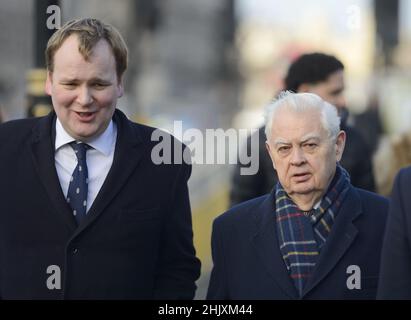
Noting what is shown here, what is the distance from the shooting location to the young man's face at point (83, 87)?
4.98 m

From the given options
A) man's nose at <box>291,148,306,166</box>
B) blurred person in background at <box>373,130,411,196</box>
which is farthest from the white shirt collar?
blurred person in background at <box>373,130,411,196</box>

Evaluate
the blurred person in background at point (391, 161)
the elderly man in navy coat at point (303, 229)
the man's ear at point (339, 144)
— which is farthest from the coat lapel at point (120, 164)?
the blurred person in background at point (391, 161)

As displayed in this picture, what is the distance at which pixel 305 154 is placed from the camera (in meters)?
4.95

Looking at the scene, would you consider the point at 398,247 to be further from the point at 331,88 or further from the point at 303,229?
the point at 331,88

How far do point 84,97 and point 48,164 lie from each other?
33 cm

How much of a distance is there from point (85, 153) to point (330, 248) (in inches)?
44.9

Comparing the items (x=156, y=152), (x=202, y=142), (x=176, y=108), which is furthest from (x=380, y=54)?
(x=156, y=152)

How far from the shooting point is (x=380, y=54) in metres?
38.9

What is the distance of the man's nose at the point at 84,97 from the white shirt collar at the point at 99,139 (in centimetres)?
21

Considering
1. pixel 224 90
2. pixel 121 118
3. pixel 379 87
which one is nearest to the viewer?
pixel 121 118

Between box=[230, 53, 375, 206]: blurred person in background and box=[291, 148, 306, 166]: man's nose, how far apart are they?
2123mm

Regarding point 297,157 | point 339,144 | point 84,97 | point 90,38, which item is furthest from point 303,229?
point 90,38

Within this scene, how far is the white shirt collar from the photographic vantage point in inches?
201
